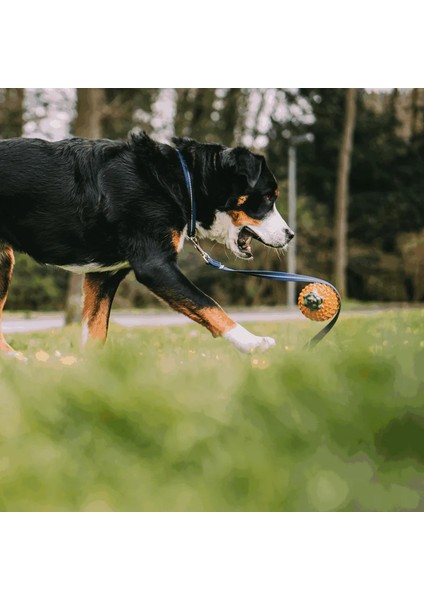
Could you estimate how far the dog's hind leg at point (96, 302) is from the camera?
4555mm

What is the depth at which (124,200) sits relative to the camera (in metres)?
4.11

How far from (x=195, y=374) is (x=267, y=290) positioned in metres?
14.8

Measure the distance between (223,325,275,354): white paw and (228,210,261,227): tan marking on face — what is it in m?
0.98

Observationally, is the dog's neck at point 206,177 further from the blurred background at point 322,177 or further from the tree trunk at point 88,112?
the blurred background at point 322,177

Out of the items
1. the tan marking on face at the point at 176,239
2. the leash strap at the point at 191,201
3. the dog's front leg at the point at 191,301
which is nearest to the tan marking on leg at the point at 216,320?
the dog's front leg at the point at 191,301

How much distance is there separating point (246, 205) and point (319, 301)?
2.84ft

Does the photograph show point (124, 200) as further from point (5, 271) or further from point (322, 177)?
point (322, 177)

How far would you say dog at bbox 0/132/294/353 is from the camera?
405 cm

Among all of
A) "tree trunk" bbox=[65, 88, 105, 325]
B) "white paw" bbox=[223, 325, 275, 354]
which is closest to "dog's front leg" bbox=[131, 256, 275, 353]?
"white paw" bbox=[223, 325, 275, 354]

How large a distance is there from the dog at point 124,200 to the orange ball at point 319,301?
0.48m

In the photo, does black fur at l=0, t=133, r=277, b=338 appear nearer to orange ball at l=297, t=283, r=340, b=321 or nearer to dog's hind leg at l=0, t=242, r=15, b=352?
dog's hind leg at l=0, t=242, r=15, b=352

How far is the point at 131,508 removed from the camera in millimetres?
2203

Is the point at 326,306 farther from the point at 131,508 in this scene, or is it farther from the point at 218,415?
the point at 131,508

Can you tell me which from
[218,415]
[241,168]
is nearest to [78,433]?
[218,415]
